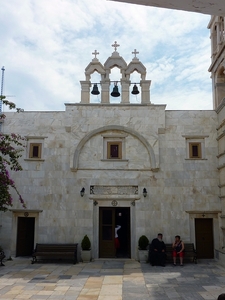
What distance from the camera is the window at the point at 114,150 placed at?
14.7 meters

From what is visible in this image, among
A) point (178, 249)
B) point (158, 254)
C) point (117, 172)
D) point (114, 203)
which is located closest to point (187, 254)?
point (178, 249)

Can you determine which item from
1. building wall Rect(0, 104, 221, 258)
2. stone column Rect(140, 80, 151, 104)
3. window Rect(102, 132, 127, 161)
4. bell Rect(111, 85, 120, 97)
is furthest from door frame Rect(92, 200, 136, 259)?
bell Rect(111, 85, 120, 97)

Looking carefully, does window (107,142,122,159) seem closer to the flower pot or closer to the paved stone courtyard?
the flower pot

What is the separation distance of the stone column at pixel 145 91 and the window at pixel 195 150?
2.99m

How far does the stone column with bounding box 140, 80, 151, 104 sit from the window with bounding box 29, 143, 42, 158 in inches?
213

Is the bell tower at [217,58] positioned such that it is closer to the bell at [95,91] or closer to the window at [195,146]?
the window at [195,146]

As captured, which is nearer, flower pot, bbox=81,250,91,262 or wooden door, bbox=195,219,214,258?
flower pot, bbox=81,250,91,262

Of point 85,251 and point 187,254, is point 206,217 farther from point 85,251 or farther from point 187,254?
point 85,251

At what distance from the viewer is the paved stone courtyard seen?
28.2 feet

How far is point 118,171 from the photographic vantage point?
14.5m

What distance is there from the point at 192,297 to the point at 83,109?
31.2ft

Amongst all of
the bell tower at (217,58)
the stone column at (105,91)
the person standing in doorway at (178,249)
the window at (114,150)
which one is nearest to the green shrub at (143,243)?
the person standing in doorway at (178,249)

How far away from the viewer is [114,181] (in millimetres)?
14352

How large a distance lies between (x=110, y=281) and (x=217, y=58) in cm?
1125
